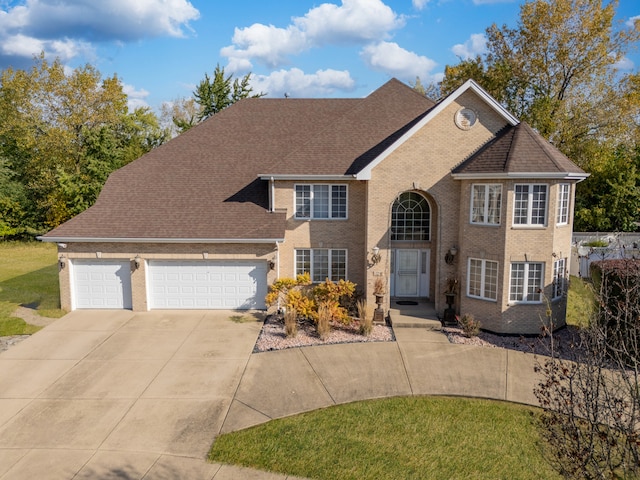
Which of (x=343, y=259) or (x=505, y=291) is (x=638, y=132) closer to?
(x=505, y=291)

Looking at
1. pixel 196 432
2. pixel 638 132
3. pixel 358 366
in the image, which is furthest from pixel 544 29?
pixel 196 432

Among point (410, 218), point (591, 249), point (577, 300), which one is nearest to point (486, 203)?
point (410, 218)

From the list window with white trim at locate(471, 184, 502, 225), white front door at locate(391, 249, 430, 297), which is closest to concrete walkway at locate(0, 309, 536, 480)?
white front door at locate(391, 249, 430, 297)

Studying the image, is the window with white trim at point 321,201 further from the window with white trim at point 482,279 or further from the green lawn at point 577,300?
the green lawn at point 577,300

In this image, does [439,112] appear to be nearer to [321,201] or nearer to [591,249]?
[321,201]

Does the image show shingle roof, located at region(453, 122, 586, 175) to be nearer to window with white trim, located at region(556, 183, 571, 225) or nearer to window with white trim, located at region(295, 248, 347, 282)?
window with white trim, located at region(556, 183, 571, 225)

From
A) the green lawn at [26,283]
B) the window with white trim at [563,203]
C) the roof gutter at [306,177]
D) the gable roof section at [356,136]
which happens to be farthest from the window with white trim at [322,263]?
the green lawn at [26,283]
